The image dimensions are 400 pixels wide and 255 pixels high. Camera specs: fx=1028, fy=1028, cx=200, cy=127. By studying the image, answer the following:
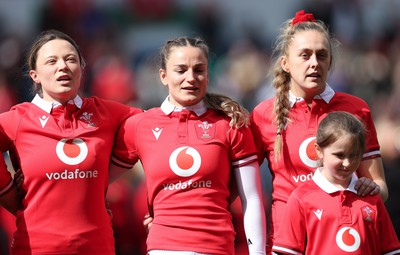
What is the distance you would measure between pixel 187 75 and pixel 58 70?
2.26ft

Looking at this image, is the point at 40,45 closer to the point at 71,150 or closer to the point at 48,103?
the point at 48,103

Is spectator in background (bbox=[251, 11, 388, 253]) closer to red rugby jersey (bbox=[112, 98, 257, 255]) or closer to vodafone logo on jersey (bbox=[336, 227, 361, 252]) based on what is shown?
red rugby jersey (bbox=[112, 98, 257, 255])

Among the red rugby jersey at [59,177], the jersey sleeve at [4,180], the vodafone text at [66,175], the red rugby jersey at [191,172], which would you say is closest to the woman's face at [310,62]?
the red rugby jersey at [191,172]

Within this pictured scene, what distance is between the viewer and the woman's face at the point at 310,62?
5328 millimetres

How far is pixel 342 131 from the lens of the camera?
498 cm

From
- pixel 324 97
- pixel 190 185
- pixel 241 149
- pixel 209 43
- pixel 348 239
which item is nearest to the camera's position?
pixel 348 239

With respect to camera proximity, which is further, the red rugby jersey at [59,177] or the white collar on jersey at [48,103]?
the white collar on jersey at [48,103]

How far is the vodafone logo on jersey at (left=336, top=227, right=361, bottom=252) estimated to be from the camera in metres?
4.95

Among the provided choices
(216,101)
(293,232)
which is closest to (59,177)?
(216,101)

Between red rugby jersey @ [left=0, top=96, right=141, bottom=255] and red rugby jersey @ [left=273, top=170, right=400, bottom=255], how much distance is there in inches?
39.6

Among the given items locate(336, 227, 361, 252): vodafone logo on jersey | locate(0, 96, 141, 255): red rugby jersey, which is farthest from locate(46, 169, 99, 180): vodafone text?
locate(336, 227, 361, 252): vodafone logo on jersey

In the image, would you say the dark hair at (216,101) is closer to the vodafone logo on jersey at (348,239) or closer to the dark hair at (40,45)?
the dark hair at (40,45)

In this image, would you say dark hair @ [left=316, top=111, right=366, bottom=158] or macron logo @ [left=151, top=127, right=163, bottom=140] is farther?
macron logo @ [left=151, top=127, right=163, bottom=140]

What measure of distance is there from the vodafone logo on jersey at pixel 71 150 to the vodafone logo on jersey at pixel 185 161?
0.48 meters
